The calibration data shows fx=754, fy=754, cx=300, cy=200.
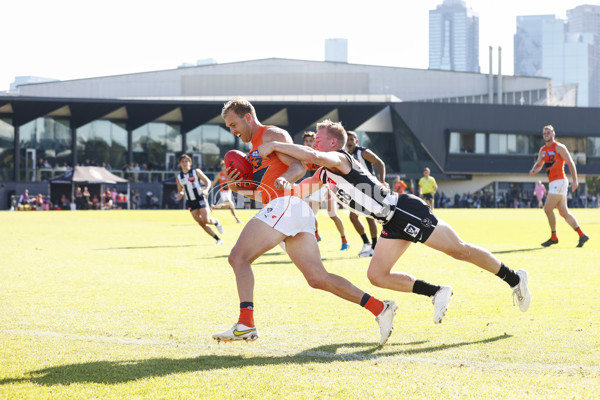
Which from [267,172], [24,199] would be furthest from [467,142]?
[267,172]

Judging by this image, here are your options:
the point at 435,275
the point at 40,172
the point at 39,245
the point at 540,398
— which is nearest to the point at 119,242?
the point at 39,245

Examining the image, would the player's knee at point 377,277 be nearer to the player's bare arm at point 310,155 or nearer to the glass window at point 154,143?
the player's bare arm at point 310,155

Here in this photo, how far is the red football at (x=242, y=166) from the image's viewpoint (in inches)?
248

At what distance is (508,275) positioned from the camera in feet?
23.0

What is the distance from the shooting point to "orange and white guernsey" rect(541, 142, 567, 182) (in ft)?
50.5

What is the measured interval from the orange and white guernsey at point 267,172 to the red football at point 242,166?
0.04 metres

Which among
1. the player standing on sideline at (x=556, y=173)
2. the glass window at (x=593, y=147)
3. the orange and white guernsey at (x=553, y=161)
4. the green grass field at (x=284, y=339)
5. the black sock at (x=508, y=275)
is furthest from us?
the glass window at (x=593, y=147)

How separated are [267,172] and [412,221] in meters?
1.32

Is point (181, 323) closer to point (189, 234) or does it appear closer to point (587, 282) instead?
point (587, 282)

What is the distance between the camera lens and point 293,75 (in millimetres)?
82375

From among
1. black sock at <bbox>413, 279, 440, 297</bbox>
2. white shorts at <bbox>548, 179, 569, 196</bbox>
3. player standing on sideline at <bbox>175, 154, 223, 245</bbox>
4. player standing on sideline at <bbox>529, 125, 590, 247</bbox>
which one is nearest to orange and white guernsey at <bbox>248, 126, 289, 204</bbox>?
black sock at <bbox>413, 279, 440, 297</bbox>

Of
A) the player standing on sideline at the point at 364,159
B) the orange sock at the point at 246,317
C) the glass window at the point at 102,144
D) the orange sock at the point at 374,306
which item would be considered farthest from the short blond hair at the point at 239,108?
the glass window at the point at 102,144

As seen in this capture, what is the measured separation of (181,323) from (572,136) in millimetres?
70080

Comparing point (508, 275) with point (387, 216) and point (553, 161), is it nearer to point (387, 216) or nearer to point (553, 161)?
Answer: point (387, 216)
